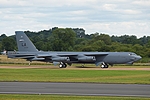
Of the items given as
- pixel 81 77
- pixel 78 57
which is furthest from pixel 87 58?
pixel 81 77

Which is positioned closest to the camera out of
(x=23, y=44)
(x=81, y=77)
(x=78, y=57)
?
(x=81, y=77)

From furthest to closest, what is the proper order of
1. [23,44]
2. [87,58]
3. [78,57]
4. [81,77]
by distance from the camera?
[23,44], [78,57], [87,58], [81,77]

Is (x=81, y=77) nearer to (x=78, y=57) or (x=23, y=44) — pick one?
(x=78, y=57)

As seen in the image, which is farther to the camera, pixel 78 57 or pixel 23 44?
pixel 23 44

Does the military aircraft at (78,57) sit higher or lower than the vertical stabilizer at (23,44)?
lower

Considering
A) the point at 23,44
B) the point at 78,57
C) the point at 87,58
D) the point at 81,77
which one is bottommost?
the point at 81,77

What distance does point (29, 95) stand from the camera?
72.1 ft

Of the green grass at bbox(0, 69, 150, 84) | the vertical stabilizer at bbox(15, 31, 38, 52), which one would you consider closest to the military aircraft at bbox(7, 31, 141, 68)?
the vertical stabilizer at bbox(15, 31, 38, 52)

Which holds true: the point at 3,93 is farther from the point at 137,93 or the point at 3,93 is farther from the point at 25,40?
the point at 25,40

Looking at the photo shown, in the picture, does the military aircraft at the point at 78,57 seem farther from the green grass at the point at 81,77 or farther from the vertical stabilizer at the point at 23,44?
the green grass at the point at 81,77

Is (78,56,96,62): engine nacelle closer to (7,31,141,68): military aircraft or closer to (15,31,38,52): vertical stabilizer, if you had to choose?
(7,31,141,68): military aircraft

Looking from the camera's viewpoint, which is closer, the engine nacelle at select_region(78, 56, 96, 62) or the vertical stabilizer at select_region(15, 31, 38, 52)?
the engine nacelle at select_region(78, 56, 96, 62)

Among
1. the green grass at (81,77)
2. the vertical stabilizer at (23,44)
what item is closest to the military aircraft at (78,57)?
the vertical stabilizer at (23,44)

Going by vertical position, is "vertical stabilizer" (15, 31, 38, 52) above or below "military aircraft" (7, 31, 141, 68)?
above
